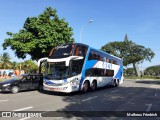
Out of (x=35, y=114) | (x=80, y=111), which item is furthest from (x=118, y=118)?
(x=35, y=114)

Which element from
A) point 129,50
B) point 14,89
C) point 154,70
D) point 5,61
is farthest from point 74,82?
point 154,70

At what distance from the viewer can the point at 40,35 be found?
28.5m

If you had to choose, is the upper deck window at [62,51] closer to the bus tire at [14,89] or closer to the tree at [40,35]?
the bus tire at [14,89]

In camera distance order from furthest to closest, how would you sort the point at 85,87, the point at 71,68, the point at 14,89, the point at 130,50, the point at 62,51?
the point at 130,50 → the point at 85,87 → the point at 14,89 → the point at 62,51 → the point at 71,68

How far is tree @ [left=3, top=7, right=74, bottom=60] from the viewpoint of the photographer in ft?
93.6

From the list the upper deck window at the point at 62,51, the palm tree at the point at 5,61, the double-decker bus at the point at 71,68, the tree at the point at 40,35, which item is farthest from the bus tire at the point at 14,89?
the palm tree at the point at 5,61

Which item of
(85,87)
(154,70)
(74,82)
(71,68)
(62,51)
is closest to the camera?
(71,68)

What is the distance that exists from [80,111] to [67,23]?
2001 centimetres

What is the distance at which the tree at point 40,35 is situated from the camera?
93.6 ft

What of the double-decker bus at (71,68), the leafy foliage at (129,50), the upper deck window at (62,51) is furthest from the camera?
the leafy foliage at (129,50)

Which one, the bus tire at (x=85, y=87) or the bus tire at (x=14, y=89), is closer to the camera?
the bus tire at (x=14, y=89)

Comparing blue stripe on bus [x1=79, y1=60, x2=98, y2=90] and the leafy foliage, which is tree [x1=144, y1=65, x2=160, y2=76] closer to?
the leafy foliage

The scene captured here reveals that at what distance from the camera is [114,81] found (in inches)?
1180

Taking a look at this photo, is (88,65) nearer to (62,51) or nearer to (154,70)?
(62,51)
